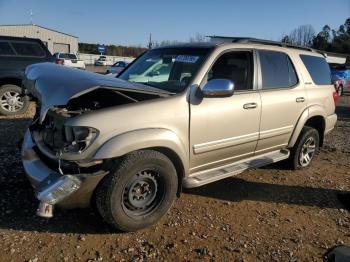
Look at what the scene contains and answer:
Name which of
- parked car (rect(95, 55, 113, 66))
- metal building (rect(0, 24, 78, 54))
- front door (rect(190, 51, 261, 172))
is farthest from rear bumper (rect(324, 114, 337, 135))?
metal building (rect(0, 24, 78, 54))

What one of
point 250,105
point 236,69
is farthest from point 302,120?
point 236,69

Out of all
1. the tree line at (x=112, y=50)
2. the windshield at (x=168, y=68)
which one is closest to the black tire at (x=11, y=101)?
the windshield at (x=168, y=68)

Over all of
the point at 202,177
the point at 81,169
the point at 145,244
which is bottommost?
the point at 145,244

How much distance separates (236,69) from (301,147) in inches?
76.3

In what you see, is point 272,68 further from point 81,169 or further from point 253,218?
point 81,169

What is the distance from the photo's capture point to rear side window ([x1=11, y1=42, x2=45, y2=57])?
9664 mm

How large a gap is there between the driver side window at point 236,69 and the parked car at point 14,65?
6.04 meters

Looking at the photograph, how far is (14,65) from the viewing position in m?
9.30

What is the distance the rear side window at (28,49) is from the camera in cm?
966

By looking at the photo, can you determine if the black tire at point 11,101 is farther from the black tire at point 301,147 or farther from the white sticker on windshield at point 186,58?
the black tire at point 301,147

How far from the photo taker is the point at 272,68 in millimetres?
5164

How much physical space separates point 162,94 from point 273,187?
2.37 m

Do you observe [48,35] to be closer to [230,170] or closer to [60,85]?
[230,170]

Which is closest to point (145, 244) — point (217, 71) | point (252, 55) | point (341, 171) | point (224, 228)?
point (224, 228)
